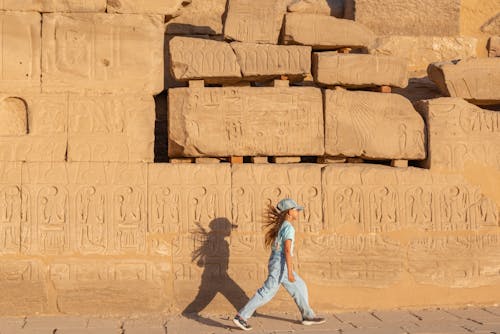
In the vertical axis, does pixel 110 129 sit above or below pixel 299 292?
above

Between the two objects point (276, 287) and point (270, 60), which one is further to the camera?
point (270, 60)

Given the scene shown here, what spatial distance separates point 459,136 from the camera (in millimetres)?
7809

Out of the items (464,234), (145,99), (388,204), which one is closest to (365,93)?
(388,204)

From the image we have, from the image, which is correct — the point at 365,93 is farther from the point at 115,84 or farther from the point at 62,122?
the point at 62,122

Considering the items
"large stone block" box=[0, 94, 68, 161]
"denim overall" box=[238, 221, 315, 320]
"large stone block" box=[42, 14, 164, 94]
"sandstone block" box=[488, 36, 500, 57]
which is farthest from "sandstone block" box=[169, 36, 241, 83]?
"sandstone block" box=[488, 36, 500, 57]

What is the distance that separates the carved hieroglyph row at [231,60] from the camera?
768cm

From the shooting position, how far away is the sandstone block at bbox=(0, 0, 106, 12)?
7.52 meters

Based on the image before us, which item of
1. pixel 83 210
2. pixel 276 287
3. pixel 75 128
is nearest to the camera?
pixel 276 287

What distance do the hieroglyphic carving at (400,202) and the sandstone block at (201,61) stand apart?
4.89ft

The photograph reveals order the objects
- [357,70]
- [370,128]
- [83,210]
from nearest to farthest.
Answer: [83,210] → [370,128] → [357,70]

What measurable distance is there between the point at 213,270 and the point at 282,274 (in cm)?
109

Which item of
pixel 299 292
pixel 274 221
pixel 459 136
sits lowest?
pixel 299 292

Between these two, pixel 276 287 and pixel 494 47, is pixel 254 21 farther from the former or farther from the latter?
pixel 494 47

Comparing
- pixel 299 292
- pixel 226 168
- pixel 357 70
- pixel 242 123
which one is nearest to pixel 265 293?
pixel 299 292
